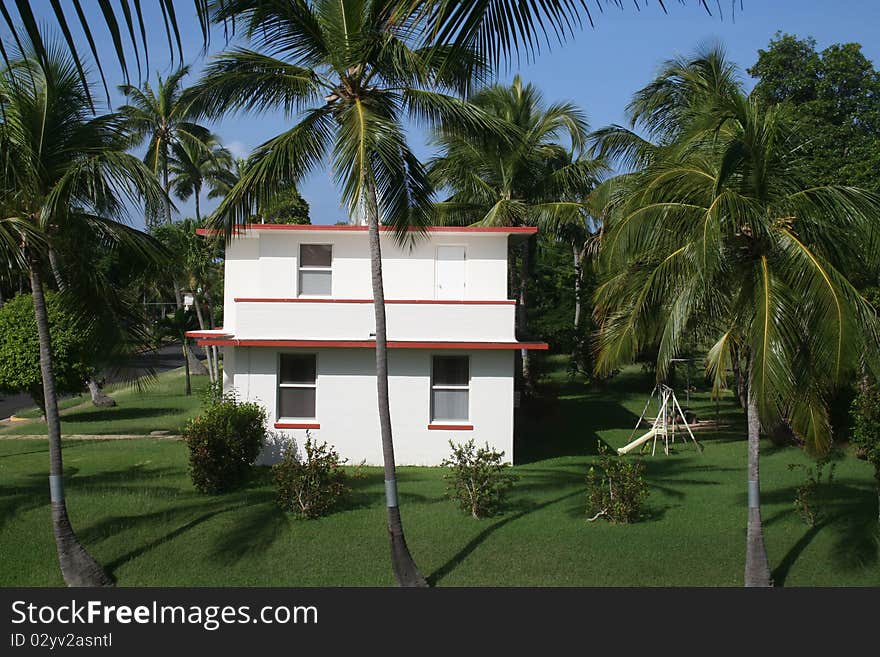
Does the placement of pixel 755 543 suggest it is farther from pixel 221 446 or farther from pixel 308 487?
pixel 221 446

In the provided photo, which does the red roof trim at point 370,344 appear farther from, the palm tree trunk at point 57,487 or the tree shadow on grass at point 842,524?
the palm tree trunk at point 57,487

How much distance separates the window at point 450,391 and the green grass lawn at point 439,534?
162cm

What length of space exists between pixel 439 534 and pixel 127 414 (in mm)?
19660

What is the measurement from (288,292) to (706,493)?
10.6m

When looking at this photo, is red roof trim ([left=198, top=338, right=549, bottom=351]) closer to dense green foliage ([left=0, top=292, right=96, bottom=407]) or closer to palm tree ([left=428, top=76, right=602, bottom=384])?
dense green foliage ([left=0, top=292, right=96, bottom=407])

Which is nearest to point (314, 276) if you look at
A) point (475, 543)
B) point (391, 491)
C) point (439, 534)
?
point (439, 534)

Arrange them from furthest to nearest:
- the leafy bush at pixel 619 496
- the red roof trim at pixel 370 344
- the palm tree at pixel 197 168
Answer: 1. the palm tree at pixel 197 168
2. the red roof trim at pixel 370 344
3. the leafy bush at pixel 619 496

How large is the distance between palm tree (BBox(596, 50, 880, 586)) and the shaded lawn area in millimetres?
14130

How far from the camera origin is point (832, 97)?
25.2 metres

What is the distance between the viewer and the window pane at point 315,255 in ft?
65.3

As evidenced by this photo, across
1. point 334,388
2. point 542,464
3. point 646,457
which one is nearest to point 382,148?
point 334,388

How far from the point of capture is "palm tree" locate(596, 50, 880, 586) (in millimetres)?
9633

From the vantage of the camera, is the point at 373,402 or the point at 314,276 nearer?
the point at 373,402

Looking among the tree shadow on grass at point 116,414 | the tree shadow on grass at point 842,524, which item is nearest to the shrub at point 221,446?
the tree shadow on grass at point 842,524
